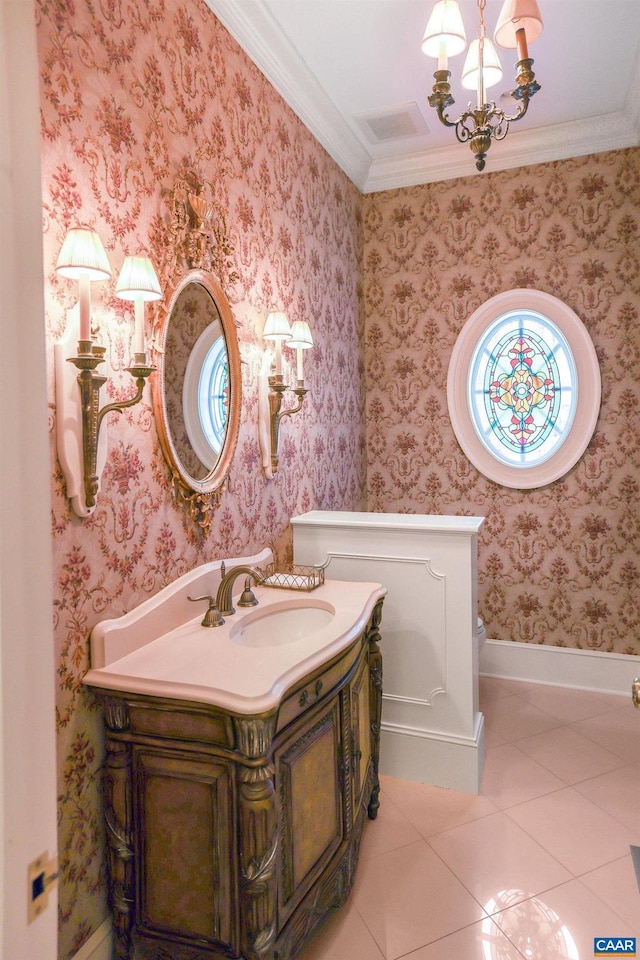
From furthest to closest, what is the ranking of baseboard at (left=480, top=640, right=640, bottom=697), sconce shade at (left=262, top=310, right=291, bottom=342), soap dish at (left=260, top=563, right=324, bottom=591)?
A: baseboard at (left=480, top=640, right=640, bottom=697) < sconce shade at (left=262, top=310, right=291, bottom=342) < soap dish at (left=260, top=563, right=324, bottom=591)

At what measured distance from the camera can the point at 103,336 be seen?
160 cm

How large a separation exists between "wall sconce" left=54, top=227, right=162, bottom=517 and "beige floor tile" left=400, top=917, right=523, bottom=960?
61.6 inches

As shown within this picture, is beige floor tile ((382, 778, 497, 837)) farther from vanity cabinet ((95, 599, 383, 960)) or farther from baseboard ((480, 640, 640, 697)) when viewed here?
baseboard ((480, 640, 640, 697))

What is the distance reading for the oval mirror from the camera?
1.87 m

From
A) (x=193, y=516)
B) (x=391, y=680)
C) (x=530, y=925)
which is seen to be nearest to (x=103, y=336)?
(x=193, y=516)

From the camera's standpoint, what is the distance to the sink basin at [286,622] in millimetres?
1996

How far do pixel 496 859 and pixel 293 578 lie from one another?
47.4 inches

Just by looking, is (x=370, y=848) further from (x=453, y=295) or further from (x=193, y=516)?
(x=453, y=295)

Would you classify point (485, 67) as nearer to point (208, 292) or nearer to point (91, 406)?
point (208, 292)

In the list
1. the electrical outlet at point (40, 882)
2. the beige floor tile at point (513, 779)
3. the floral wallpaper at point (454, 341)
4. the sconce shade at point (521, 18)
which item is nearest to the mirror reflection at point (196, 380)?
the sconce shade at point (521, 18)

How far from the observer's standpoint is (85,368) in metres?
1.42

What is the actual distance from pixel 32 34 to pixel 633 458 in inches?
138

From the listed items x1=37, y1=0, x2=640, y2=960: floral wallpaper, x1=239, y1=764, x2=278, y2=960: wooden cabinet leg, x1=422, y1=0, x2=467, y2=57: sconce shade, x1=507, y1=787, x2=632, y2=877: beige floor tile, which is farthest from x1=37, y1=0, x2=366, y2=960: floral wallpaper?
x1=507, y1=787, x2=632, y2=877: beige floor tile

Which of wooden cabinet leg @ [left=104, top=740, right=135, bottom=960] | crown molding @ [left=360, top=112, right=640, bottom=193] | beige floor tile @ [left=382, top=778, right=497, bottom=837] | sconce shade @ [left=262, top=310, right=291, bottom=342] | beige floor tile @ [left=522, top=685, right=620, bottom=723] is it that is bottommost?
beige floor tile @ [left=382, top=778, right=497, bottom=837]
